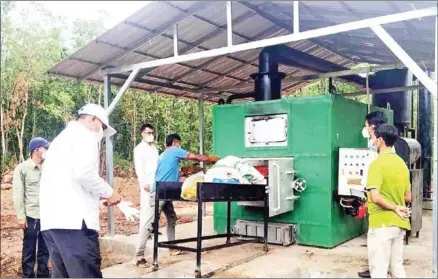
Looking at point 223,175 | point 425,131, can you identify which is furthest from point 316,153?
point 425,131

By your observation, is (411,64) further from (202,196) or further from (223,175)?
(202,196)

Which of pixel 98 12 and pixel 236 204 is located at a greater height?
pixel 98 12

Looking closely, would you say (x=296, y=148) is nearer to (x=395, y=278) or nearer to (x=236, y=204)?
(x=236, y=204)

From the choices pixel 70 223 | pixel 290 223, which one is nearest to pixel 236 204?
pixel 290 223

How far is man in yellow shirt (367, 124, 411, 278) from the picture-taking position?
3.50 meters

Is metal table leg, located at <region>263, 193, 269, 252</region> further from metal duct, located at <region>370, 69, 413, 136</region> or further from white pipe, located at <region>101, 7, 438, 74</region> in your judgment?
metal duct, located at <region>370, 69, 413, 136</region>

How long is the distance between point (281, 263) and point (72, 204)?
2.81m

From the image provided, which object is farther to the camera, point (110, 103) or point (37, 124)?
point (37, 124)

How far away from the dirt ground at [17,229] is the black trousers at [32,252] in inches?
40.9

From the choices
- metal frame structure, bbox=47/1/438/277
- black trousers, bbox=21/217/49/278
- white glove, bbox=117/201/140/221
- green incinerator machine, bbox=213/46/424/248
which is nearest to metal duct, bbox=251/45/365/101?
green incinerator machine, bbox=213/46/424/248

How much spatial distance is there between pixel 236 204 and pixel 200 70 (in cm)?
298

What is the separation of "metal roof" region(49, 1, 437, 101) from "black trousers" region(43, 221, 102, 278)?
3163 mm

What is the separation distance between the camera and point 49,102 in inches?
569

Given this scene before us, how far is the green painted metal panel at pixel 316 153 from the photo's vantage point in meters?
5.96
